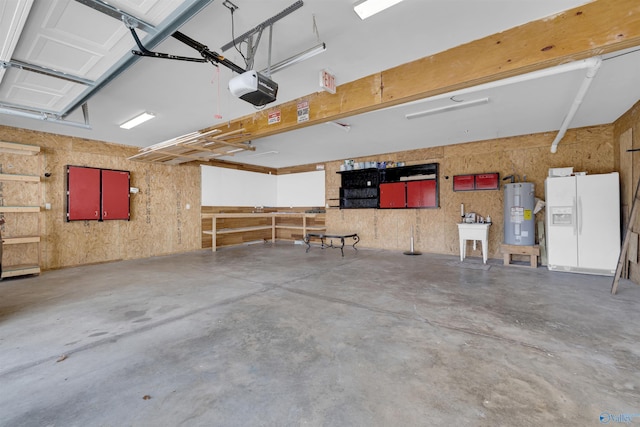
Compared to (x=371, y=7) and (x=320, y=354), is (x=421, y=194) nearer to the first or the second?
(x=371, y=7)

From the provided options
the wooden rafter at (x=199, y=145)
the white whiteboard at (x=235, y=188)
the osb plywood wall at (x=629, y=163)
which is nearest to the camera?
the osb plywood wall at (x=629, y=163)

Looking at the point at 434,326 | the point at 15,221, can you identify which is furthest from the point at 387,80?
the point at 15,221

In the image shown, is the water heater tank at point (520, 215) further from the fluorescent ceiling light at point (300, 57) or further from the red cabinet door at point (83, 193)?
the red cabinet door at point (83, 193)

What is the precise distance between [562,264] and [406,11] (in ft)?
17.2

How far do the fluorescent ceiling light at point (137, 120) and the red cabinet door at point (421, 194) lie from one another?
19.7 feet

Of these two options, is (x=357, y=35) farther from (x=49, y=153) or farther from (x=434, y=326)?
(x=49, y=153)

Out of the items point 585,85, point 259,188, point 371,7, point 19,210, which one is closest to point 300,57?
point 371,7

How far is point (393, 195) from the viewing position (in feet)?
24.7

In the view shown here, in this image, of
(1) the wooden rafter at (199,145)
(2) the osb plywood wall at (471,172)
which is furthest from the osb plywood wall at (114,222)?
(2) the osb plywood wall at (471,172)

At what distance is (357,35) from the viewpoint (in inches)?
96.7

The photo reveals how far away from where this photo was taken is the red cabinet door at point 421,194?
7.00 meters

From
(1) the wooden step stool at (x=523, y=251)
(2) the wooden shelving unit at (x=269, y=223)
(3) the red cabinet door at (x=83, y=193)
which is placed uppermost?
(3) the red cabinet door at (x=83, y=193)

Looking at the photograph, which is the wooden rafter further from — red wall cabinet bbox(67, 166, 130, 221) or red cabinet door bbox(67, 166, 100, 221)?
red cabinet door bbox(67, 166, 100, 221)

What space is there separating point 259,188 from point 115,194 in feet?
14.2
